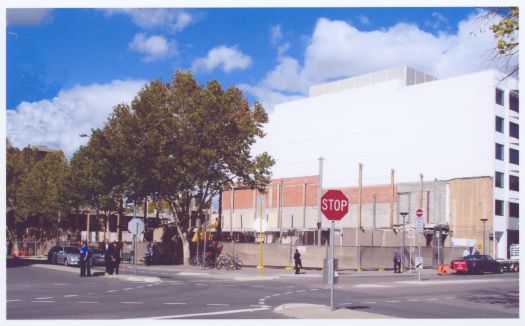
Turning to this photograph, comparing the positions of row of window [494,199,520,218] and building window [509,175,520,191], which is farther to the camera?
building window [509,175,520,191]

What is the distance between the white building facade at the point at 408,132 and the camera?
64.4 meters

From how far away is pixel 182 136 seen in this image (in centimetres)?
4259

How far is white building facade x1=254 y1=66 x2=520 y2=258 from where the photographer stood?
64.4 m

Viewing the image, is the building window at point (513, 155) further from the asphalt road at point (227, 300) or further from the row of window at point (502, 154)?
the asphalt road at point (227, 300)

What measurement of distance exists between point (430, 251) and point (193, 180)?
19088 millimetres

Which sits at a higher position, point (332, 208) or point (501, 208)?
point (332, 208)

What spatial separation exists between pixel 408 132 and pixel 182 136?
34155 millimetres

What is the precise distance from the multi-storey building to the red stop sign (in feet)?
157

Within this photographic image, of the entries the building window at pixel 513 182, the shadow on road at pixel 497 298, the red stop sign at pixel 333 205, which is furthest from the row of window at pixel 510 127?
the red stop sign at pixel 333 205

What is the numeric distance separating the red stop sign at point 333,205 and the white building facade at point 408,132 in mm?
48696

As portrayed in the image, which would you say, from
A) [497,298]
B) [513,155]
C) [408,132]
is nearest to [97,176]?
[408,132]

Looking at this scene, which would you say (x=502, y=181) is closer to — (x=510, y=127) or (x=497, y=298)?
(x=510, y=127)

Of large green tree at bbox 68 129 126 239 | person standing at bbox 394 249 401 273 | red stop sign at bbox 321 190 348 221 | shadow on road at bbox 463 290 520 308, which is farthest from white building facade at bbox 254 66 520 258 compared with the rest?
red stop sign at bbox 321 190 348 221

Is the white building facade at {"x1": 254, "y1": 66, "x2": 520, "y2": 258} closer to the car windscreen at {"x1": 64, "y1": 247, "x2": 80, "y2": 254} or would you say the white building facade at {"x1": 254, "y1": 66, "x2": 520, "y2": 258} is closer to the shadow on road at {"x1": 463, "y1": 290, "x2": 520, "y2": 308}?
the car windscreen at {"x1": 64, "y1": 247, "x2": 80, "y2": 254}
